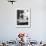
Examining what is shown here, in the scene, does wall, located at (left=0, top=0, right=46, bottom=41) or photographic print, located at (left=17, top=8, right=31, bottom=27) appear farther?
photographic print, located at (left=17, top=8, right=31, bottom=27)

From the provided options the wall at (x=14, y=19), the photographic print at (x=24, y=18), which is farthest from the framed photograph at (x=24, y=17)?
the wall at (x=14, y=19)

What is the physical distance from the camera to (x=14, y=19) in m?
5.32

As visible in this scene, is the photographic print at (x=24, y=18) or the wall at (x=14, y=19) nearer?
the wall at (x=14, y=19)

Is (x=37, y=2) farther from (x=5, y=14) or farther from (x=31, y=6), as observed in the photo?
(x=5, y=14)

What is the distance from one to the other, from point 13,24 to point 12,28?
165 mm

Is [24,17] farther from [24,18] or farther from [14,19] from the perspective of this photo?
[14,19]

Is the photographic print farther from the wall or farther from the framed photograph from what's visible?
the wall

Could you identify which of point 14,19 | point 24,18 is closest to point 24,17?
point 24,18

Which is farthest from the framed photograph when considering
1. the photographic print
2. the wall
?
the wall

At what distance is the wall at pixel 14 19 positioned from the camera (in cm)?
527

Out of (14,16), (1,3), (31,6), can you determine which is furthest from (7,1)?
(31,6)

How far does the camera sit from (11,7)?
529cm

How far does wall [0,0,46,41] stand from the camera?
17.3 feet

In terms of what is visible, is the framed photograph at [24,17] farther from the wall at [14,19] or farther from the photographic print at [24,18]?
the wall at [14,19]
